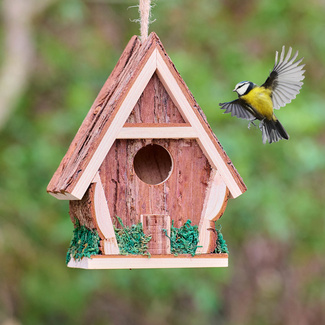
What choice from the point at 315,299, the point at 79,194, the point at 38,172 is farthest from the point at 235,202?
the point at 79,194

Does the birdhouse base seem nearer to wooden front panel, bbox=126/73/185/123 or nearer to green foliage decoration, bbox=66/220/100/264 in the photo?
green foliage decoration, bbox=66/220/100/264

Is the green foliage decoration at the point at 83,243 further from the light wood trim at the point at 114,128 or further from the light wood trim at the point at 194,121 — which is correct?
the light wood trim at the point at 194,121

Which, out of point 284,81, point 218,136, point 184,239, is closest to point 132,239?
point 184,239

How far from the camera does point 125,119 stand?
3002 millimetres

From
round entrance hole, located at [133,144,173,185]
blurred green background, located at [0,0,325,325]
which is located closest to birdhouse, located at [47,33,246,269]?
round entrance hole, located at [133,144,173,185]

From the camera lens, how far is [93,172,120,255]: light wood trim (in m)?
2.98

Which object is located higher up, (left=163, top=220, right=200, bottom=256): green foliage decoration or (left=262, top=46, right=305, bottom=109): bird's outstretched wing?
(left=262, top=46, right=305, bottom=109): bird's outstretched wing

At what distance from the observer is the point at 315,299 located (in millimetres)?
9164

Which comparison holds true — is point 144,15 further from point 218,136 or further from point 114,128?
point 218,136

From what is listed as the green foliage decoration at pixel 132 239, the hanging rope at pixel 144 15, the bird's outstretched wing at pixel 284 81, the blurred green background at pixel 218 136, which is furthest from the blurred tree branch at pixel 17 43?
the bird's outstretched wing at pixel 284 81

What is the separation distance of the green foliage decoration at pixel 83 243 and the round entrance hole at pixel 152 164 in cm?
36

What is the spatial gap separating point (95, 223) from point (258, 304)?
681 cm

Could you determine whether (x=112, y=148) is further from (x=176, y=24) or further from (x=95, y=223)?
(x=176, y=24)

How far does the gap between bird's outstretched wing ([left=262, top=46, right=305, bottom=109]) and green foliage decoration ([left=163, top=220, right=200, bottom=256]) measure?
0.61m
